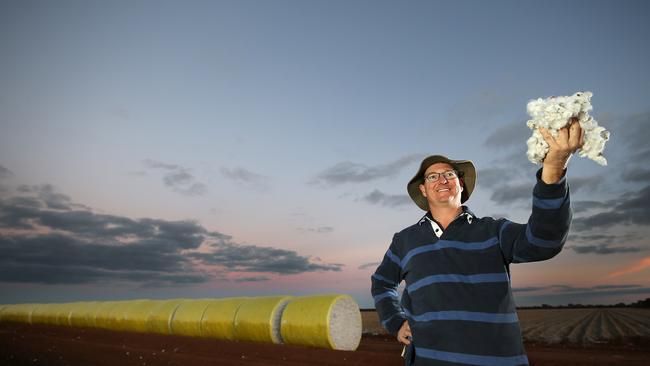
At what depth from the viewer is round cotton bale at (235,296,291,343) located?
1449cm

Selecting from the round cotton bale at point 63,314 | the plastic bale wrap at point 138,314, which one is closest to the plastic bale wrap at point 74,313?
the round cotton bale at point 63,314

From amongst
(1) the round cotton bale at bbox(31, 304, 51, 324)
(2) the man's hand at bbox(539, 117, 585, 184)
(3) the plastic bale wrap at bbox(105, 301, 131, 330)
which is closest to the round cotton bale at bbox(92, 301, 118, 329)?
(3) the plastic bale wrap at bbox(105, 301, 131, 330)

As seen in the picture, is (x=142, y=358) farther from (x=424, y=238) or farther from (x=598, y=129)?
(x=598, y=129)

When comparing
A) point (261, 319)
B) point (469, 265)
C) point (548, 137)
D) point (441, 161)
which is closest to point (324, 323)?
point (261, 319)

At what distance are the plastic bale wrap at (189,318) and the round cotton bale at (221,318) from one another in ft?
1.20

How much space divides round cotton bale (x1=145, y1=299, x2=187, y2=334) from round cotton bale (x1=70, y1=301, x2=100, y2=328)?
6.71 metres

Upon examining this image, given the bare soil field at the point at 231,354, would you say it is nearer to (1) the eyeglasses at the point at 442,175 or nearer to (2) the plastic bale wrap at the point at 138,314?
(2) the plastic bale wrap at the point at 138,314

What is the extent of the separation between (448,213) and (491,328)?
32.1 inches

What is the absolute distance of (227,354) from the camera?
13.2m

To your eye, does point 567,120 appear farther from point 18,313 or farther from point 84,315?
point 18,313

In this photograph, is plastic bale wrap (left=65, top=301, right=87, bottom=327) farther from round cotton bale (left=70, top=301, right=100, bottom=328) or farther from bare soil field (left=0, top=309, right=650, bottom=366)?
bare soil field (left=0, top=309, right=650, bottom=366)

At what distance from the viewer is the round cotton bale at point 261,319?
14.5 m

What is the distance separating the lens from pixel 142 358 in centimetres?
1211

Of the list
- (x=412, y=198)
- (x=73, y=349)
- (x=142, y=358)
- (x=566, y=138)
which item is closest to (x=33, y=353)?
(x=73, y=349)
